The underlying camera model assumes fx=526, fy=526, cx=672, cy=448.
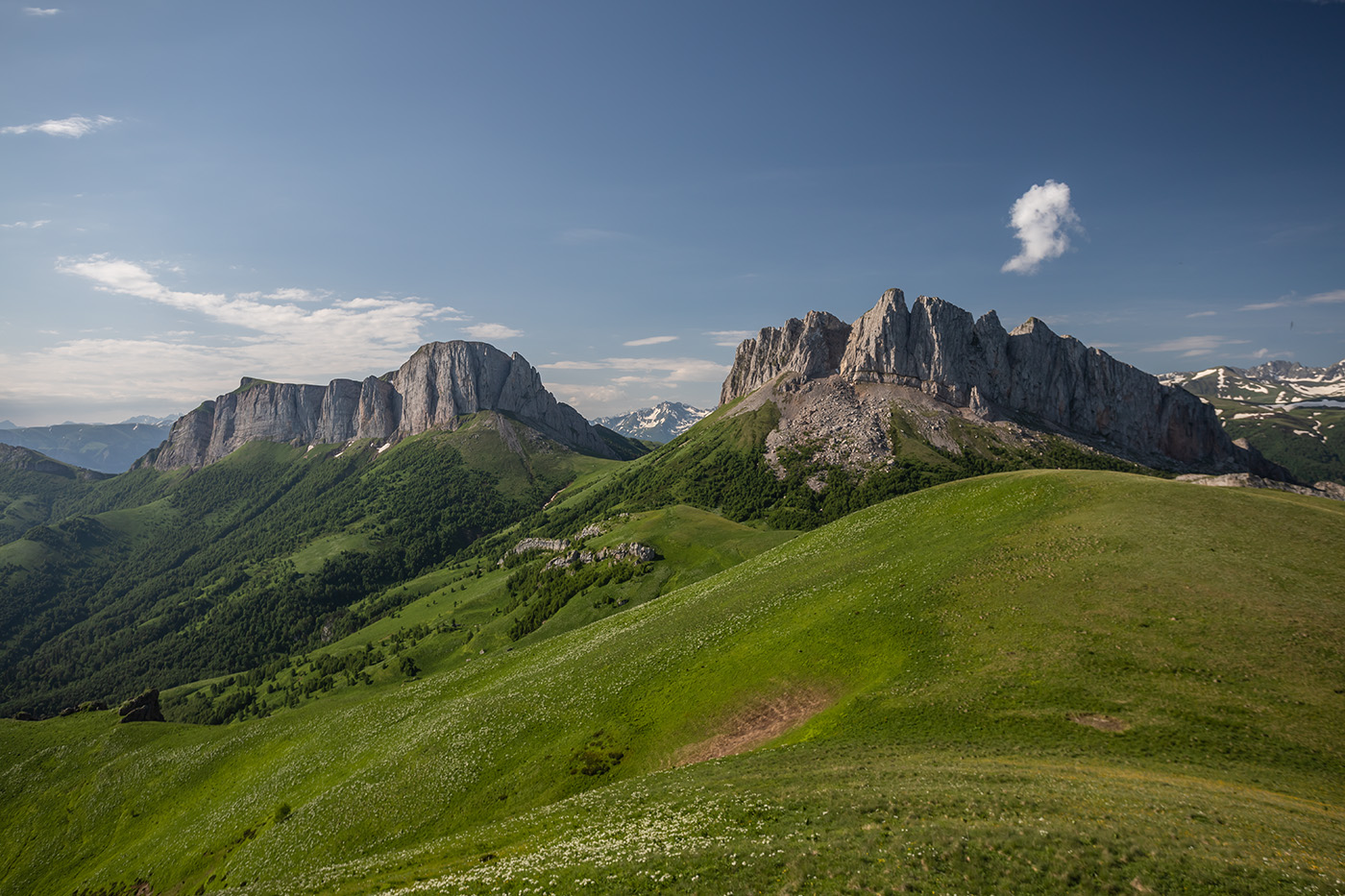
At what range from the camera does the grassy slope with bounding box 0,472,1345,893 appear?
2300 cm

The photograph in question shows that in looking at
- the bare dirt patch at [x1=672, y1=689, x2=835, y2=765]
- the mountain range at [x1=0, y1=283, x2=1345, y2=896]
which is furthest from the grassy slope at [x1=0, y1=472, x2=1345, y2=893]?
the bare dirt patch at [x1=672, y1=689, x2=835, y2=765]

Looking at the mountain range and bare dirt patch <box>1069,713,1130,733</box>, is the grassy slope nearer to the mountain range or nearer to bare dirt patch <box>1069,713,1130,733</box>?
the mountain range

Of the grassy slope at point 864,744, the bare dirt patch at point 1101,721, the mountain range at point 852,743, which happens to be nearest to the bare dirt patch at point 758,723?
the mountain range at point 852,743

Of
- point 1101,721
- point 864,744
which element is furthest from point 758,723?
point 1101,721

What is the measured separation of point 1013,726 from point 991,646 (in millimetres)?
9424

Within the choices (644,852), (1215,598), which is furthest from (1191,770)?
(644,852)

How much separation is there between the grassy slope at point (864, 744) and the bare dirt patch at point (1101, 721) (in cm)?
60

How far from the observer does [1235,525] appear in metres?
51.5

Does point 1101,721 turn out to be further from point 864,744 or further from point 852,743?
point 852,743

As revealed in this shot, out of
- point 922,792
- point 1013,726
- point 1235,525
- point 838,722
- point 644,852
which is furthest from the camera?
point 1235,525

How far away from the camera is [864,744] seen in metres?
37.2

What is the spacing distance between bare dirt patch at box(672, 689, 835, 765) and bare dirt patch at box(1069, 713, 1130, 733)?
57.4ft

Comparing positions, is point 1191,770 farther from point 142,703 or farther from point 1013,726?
point 142,703

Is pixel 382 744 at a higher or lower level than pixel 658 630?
lower
